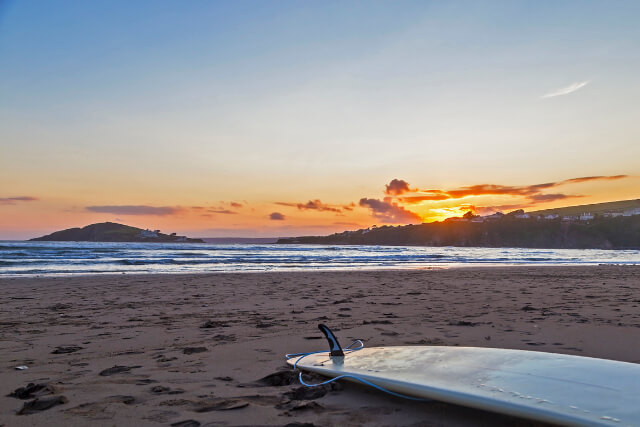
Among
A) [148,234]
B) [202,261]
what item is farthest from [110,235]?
[202,261]

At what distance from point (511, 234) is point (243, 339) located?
198 feet

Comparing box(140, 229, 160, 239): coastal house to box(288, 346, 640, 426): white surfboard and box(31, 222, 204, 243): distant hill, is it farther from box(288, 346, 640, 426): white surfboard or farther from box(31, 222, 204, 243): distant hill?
box(288, 346, 640, 426): white surfboard

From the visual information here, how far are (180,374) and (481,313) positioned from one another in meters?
4.06

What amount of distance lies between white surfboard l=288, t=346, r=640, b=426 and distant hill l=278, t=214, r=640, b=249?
5055cm

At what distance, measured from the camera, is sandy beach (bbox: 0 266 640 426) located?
7.58 feet

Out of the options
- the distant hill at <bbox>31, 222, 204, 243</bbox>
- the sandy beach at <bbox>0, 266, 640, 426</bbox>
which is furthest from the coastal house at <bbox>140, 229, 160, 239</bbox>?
the sandy beach at <bbox>0, 266, 640, 426</bbox>

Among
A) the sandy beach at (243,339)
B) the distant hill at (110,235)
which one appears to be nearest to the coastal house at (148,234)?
the distant hill at (110,235)

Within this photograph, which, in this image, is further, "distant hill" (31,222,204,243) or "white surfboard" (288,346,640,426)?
"distant hill" (31,222,204,243)

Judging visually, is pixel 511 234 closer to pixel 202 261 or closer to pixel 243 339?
pixel 202 261

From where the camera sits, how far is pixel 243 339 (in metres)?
4.12

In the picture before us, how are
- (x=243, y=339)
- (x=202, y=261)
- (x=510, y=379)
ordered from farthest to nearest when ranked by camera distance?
1. (x=202, y=261)
2. (x=243, y=339)
3. (x=510, y=379)

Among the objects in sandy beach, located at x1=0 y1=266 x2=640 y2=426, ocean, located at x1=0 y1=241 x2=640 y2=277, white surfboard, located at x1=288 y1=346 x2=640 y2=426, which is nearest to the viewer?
white surfboard, located at x1=288 y1=346 x2=640 y2=426

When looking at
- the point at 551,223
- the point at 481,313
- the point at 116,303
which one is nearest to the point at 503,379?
the point at 481,313

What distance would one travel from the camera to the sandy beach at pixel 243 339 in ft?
7.58
